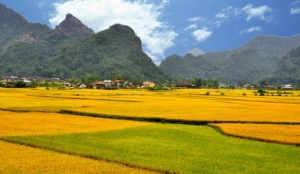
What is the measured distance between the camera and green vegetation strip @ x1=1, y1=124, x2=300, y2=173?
32.8 feet

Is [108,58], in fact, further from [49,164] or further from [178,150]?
[49,164]

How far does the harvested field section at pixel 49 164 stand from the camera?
30.2ft

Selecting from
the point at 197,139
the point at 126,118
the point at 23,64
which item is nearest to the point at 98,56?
the point at 23,64

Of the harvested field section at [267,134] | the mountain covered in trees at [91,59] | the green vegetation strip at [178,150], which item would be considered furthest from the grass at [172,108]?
the mountain covered in trees at [91,59]

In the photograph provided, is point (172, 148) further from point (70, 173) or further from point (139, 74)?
point (139, 74)

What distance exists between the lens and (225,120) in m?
22.2

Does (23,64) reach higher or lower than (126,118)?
higher

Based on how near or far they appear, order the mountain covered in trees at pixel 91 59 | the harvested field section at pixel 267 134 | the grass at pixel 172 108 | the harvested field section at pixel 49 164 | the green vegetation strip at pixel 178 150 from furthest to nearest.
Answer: the mountain covered in trees at pixel 91 59 → the grass at pixel 172 108 → the harvested field section at pixel 267 134 → the green vegetation strip at pixel 178 150 → the harvested field section at pixel 49 164

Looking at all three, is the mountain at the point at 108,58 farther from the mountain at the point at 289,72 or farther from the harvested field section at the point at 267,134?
the harvested field section at the point at 267,134

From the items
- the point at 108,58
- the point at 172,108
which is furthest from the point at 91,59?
the point at 172,108

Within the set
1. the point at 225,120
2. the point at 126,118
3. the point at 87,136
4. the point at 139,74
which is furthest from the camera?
the point at 139,74

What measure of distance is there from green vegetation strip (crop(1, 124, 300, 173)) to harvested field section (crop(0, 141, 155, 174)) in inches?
22.3

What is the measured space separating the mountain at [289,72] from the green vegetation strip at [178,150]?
14569 cm

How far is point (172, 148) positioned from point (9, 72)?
146 m
